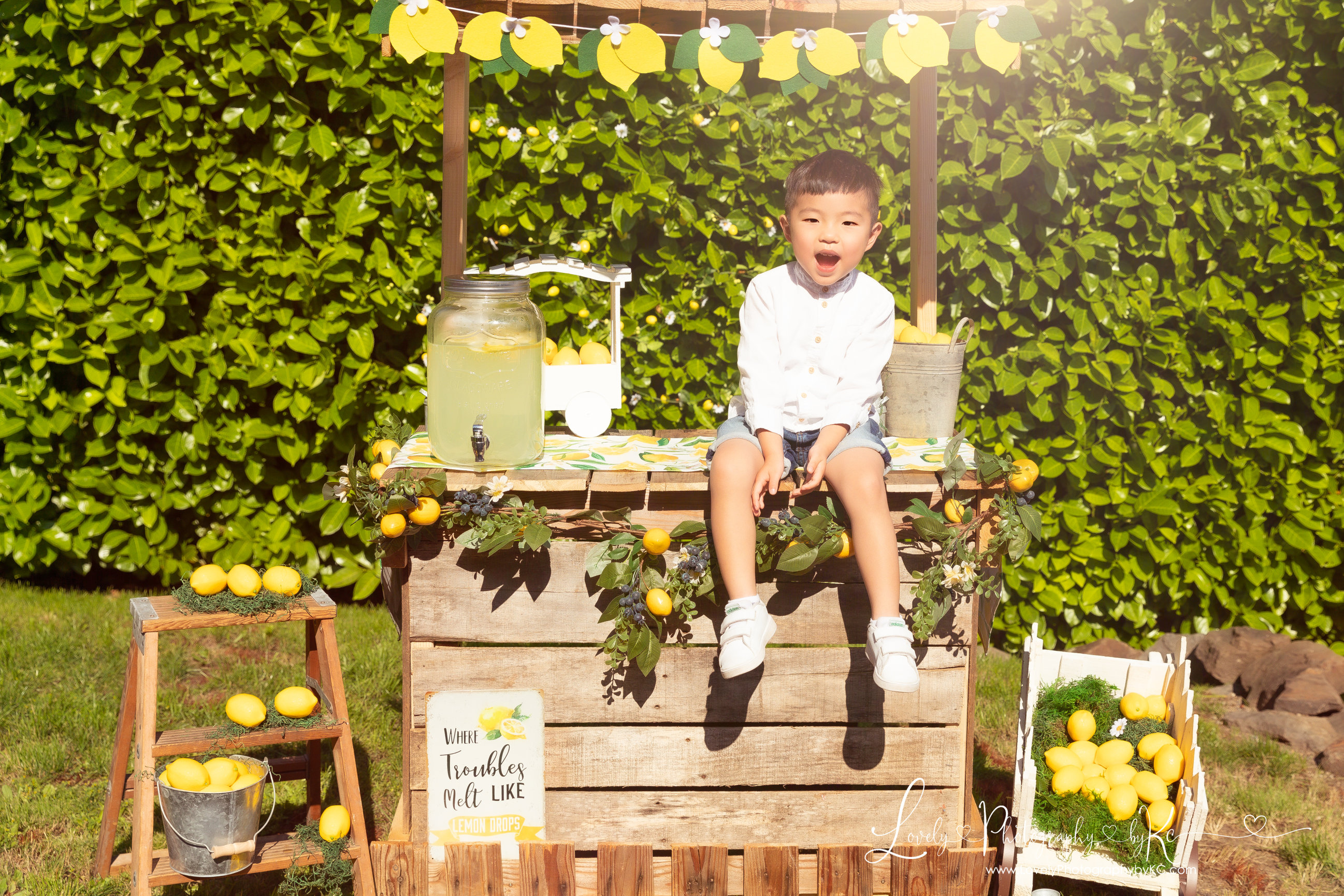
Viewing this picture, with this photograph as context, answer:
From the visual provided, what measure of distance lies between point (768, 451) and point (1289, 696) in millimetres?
2455

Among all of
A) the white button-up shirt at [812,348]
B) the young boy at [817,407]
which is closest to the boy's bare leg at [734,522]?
the young boy at [817,407]

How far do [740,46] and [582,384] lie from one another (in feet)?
3.38

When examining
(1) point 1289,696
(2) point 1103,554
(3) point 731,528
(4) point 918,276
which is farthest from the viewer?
(2) point 1103,554

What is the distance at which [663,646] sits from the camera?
2.69m

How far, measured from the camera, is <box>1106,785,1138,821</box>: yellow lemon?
260 centimetres

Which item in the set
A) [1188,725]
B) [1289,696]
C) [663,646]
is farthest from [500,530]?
[1289,696]

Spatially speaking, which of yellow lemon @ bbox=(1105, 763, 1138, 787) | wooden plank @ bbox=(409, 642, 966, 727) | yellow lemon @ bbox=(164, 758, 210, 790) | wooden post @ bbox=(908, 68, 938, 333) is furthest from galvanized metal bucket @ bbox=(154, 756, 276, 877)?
yellow lemon @ bbox=(1105, 763, 1138, 787)

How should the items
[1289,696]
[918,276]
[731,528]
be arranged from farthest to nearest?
[1289,696], [918,276], [731,528]

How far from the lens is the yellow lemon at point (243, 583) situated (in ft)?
8.62

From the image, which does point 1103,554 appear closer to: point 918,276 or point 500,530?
point 918,276

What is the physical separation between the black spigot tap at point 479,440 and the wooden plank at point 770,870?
1132 millimetres

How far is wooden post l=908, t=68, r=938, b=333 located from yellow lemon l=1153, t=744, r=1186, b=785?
126 centimetres

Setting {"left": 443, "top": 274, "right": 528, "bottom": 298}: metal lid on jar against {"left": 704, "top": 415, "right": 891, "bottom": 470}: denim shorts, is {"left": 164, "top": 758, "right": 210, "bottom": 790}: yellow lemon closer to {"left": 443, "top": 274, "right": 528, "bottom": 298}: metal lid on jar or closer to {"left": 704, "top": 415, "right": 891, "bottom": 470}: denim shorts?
{"left": 443, "top": 274, "right": 528, "bottom": 298}: metal lid on jar

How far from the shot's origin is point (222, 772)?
100 inches
